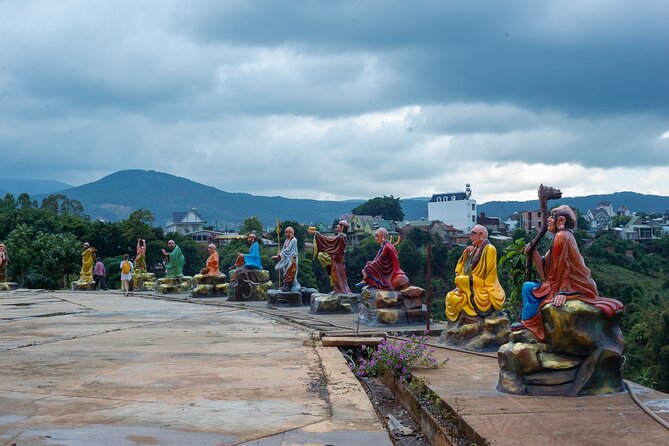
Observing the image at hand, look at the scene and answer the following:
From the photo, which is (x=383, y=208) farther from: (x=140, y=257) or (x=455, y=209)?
(x=140, y=257)

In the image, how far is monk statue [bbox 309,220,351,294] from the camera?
18.9 meters

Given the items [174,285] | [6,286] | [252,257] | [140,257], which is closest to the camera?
[252,257]

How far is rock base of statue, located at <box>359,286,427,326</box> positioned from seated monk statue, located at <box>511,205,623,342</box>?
674 cm

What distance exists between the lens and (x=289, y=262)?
2162cm

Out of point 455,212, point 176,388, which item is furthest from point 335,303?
point 455,212

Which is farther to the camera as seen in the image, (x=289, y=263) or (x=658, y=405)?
(x=289, y=263)

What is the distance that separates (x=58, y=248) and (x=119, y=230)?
15.9 meters

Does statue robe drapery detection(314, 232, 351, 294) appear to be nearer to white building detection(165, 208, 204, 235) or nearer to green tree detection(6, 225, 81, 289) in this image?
green tree detection(6, 225, 81, 289)

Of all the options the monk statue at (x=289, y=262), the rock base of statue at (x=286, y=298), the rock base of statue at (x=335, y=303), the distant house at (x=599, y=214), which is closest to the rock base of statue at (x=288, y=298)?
the rock base of statue at (x=286, y=298)

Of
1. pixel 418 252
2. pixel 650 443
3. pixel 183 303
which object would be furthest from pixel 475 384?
pixel 418 252

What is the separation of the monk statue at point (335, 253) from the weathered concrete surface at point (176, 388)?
3710 mm

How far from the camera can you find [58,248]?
3944 centimetres

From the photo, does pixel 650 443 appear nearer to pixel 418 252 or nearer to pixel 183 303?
pixel 183 303

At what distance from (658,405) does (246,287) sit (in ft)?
59.0
